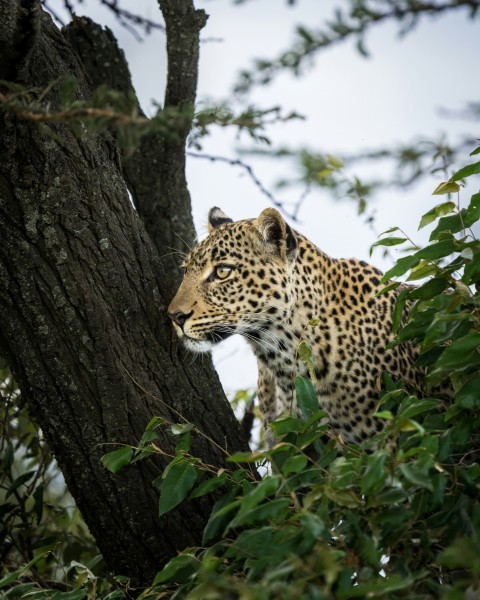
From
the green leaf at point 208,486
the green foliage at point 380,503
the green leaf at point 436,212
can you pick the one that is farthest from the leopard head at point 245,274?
the green leaf at point 208,486

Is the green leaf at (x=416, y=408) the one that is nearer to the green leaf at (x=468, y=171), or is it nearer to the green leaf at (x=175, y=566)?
the green leaf at (x=175, y=566)

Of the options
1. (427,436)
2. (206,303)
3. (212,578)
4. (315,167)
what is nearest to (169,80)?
(206,303)

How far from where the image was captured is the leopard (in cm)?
552

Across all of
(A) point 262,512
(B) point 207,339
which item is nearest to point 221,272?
(B) point 207,339

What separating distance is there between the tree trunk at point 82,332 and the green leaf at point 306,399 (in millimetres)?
884

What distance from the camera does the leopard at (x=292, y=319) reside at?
18.1 feet

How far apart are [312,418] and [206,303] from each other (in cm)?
168

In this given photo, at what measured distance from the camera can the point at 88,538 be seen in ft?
21.7

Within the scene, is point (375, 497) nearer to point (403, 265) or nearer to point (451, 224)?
point (403, 265)

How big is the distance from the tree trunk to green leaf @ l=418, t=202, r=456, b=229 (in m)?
1.35

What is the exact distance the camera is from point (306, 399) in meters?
4.04

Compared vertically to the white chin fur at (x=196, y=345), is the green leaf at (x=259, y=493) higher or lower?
lower

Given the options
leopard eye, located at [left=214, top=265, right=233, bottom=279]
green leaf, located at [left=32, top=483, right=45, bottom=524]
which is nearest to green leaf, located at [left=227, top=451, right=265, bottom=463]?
leopard eye, located at [left=214, top=265, right=233, bottom=279]

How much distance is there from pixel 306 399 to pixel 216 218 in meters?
2.34
